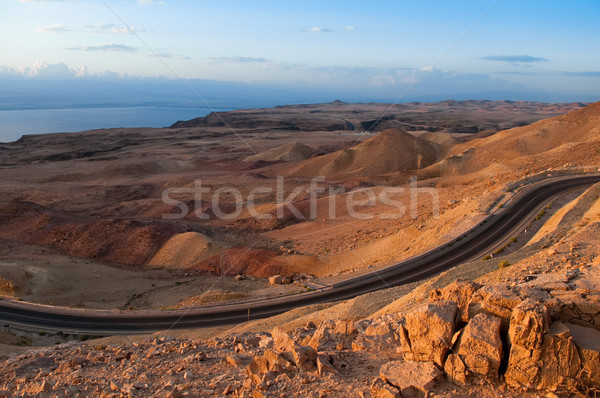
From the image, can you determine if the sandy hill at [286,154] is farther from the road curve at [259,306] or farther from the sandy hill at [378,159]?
the road curve at [259,306]

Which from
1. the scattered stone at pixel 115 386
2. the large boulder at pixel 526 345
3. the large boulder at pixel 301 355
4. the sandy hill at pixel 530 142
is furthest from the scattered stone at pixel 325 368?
the sandy hill at pixel 530 142

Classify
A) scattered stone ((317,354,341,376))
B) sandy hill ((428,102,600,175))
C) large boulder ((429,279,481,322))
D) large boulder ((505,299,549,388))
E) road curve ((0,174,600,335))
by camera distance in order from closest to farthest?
large boulder ((505,299,549,388)) → large boulder ((429,279,481,322)) → scattered stone ((317,354,341,376)) → road curve ((0,174,600,335)) → sandy hill ((428,102,600,175))

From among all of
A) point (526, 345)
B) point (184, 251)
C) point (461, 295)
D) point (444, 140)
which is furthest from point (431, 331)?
point (444, 140)

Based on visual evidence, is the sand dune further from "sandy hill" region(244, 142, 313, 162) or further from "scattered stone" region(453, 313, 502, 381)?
"sandy hill" region(244, 142, 313, 162)

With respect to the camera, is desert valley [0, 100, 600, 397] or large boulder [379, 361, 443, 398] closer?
large boulder [379, 361, 443, 398]

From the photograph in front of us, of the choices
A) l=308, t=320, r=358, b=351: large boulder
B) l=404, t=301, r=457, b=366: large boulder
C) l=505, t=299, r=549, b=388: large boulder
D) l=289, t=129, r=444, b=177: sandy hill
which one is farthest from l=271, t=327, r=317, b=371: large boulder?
l=289, t=129, r=444, b=177: sandy hill
